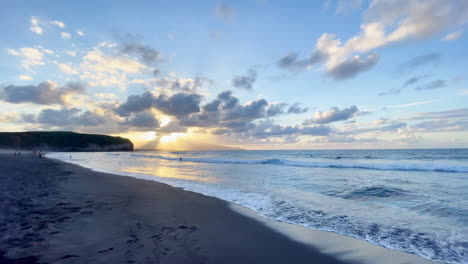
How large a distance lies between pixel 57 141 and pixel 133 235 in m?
198

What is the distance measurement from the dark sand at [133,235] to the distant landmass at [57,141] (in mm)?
185303

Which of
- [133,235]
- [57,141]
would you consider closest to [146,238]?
[133,235]

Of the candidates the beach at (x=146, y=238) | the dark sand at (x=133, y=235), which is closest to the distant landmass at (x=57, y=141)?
the dark sand at (x=133, y=235)

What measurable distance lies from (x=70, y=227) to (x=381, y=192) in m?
13.9

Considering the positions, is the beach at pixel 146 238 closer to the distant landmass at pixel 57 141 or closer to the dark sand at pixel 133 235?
the dark sand at pixel 133 235

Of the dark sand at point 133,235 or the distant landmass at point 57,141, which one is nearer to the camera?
the dark sand at point 133,235

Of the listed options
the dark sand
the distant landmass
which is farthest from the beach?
the distant landmass

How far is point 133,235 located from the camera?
521 centimetres

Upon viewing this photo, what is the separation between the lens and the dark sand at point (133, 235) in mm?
4121

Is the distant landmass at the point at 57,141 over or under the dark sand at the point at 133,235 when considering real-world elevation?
over

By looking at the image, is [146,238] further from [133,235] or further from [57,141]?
[57,141]

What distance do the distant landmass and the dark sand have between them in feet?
608

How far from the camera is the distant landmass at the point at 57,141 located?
139 meters

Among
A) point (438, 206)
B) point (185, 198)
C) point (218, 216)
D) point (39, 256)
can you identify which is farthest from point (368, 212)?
point (39, 256)
